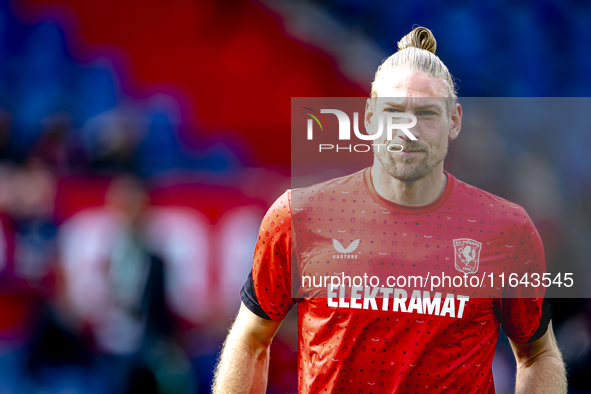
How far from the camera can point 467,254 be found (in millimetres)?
1751

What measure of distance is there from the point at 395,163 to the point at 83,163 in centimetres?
298

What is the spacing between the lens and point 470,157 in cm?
251

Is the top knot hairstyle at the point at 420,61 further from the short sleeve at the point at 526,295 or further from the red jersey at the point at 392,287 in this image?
the short sleeve at the point at 526,295

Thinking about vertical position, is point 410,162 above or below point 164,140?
below

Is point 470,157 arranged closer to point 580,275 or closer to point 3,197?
point 580,275

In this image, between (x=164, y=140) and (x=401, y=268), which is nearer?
(x=401, y=268)

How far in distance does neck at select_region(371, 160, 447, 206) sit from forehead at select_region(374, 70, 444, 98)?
26 cm

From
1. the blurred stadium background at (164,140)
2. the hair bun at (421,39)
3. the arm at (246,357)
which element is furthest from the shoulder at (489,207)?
the blurred stadium background at (164,140)

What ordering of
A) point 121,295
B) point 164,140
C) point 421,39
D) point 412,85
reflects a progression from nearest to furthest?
1. point 412,85
2. point 421,39
3. point 121,295
4. point 164,140

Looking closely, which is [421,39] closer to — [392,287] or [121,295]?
[392,287]

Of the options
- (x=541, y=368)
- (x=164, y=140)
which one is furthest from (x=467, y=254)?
(x=164, y=140)

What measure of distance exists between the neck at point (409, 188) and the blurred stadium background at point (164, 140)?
1.67 metres

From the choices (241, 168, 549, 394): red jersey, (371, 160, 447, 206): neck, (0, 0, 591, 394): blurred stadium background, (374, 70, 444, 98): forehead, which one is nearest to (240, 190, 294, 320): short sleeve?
(241, 168, 549, 394): red jersey

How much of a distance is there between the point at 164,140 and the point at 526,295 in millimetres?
2933
